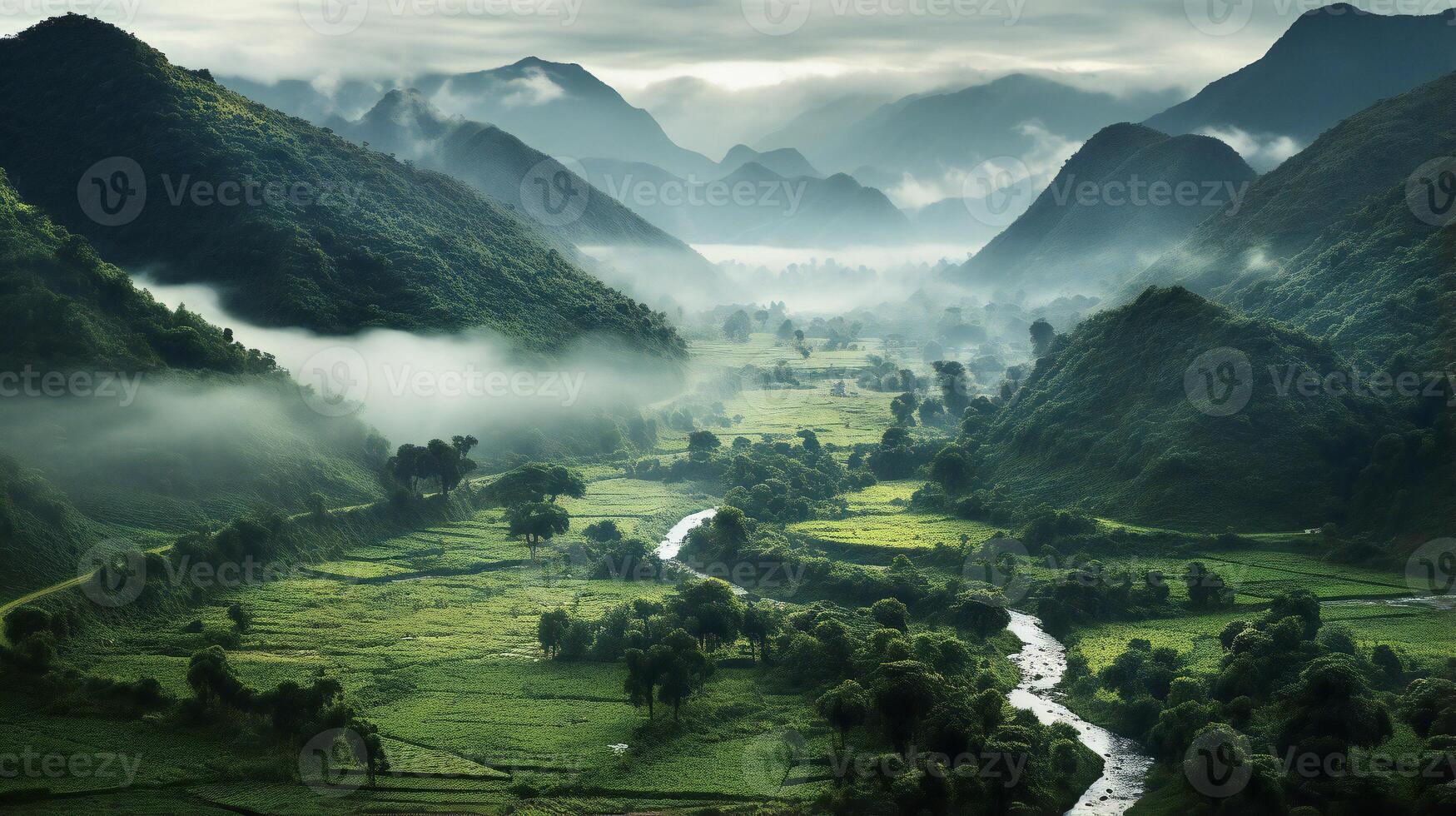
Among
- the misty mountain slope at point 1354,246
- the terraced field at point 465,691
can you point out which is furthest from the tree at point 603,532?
the misty mountain slope at point 1354,246

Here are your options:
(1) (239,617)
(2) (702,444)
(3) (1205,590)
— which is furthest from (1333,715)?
(2) (702,444)

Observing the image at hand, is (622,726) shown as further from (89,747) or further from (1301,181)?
(1301,181)

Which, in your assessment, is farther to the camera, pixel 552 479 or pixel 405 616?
pixel 552 479

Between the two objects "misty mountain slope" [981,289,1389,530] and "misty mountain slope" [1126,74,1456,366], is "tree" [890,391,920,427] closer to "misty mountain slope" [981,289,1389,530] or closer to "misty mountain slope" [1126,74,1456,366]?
"misty mountain slope" [981,289,1389,530]

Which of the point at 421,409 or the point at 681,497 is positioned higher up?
the point at 421,409

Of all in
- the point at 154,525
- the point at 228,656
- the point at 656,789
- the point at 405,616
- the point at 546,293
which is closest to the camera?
the point at 656,789

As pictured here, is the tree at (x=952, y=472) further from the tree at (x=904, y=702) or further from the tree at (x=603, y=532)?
the tree at (x=904, y=702)

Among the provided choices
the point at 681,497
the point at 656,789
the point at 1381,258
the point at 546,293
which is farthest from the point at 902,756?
the point at 546,293
